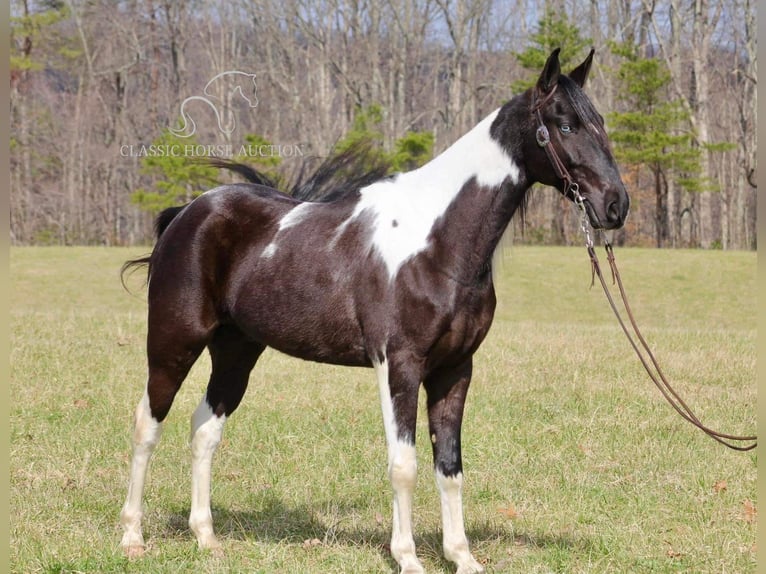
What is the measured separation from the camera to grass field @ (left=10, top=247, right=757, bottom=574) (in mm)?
4547

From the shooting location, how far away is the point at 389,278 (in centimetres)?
411

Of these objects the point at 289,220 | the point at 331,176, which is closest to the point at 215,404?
the point at 289,220

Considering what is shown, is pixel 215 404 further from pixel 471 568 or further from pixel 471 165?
pixel 471 165

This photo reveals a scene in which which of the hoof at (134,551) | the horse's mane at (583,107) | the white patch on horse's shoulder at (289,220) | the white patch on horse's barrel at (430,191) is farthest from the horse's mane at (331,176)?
the hoof at (134,551)

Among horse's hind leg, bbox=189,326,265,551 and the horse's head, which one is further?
horse's hind leg, bbox=189,326,265,551

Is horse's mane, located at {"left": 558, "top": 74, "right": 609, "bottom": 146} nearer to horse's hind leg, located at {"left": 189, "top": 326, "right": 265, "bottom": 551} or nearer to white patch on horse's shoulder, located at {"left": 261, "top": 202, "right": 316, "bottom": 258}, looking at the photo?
white patch on horse's shoulder, located at {"left": 261, "top": 202, "right": 316, "bottom": 258}

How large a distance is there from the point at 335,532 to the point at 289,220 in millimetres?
1766

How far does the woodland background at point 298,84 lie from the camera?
38.8 m

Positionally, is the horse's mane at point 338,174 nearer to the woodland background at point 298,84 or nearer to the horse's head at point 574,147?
the horse's head at point 574,147

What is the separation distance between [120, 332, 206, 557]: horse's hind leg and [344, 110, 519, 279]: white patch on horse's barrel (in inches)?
47.6

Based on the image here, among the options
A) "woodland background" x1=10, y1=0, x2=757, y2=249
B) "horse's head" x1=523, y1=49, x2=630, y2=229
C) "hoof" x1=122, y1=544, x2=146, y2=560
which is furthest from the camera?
"woodland background" x1=10, y1=0, x2=757, y2=249

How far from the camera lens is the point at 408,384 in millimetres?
3984

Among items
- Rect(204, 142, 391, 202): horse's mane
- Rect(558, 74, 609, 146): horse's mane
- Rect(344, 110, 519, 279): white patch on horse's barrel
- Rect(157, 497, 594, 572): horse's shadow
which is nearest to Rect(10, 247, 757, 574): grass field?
Rect(157, 497, 594, 572): horse's shadow

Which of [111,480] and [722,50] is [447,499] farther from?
[722,50]
